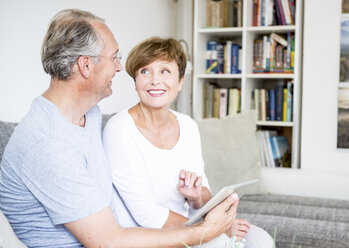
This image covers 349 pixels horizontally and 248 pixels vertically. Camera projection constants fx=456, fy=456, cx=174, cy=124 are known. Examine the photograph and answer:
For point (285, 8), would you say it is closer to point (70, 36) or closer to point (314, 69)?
point (314, 69)

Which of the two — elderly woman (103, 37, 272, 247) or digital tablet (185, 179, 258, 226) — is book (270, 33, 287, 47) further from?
digital tablet (185, 179, 258, 226)

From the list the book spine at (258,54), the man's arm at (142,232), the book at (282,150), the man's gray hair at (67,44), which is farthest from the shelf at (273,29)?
the man's gray hair at (67,44)

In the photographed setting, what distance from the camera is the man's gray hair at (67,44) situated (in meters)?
1.29

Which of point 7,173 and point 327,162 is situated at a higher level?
point 7,173

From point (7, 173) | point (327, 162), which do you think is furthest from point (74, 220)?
point (327, 162)

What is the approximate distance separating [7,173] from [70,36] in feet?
1.38

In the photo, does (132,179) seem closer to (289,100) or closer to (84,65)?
(84,65)

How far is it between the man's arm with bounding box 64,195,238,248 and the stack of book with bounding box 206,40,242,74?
2.27 meters

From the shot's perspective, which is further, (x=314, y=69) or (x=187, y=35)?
(x=187, y=35)

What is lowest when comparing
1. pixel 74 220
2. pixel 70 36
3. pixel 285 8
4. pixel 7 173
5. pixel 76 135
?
pixel 74 220

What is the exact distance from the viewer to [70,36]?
50.9 inches

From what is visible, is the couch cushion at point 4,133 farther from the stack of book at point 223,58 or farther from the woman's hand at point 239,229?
the stack of book at point 223,58

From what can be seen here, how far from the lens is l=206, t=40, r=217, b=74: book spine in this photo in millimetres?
3705

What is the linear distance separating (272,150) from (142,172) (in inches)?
84.1
